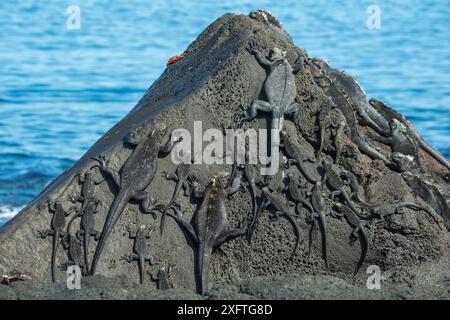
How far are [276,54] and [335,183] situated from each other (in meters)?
0.99

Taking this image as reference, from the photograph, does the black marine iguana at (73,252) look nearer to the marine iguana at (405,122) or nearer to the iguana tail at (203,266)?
the iguana tail at (203,266)

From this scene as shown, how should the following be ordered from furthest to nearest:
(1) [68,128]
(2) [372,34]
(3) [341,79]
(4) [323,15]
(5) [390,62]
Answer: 1. (4) [323,15]
2. (2) [372,34]
3. (5) [390,62]
4. (1) [68,128]
5. (3) [341,79]

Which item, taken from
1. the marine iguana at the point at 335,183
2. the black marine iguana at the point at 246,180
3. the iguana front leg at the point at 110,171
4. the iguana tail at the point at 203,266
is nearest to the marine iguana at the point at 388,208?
the marine iguana at the point at 335,183

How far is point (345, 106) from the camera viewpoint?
7543mm

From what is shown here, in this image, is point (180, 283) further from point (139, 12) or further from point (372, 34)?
point (139, 12)

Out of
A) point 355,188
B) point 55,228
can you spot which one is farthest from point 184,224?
point 355,188

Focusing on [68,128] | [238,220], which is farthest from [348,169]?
[68,128]

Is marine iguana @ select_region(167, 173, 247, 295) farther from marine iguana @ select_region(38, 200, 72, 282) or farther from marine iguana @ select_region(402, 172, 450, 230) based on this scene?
marine iguana @ select_region(402, 172, 450, 230)

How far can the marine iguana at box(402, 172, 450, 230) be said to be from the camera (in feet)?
23.5

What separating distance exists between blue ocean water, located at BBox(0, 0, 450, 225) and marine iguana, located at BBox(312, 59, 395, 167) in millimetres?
4851

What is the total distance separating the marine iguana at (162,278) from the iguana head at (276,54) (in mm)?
1575

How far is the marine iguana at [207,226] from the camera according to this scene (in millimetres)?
6656

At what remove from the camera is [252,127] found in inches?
272

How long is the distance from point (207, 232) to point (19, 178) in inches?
293
